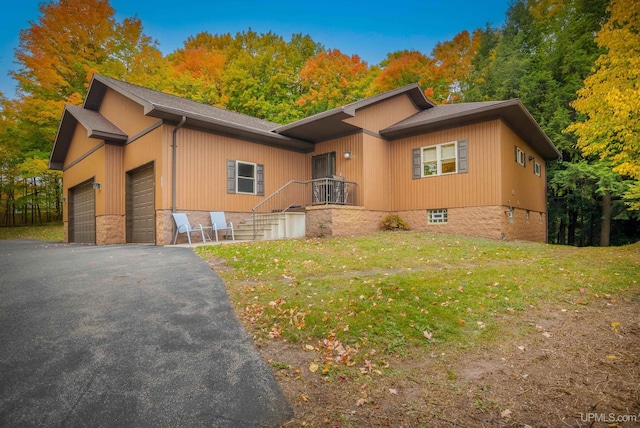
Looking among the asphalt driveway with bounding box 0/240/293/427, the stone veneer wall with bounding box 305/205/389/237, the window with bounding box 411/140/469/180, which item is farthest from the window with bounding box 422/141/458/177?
the asphalt driveway with bounding box 0/240/293/427

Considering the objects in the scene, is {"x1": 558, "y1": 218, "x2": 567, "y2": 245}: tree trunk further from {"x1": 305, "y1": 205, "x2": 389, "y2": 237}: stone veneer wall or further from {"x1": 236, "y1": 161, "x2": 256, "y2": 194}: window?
{"x1": 236, "y1": 161, "x2": 256, "y2": 194}: window

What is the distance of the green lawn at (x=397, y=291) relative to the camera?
3.78 meters

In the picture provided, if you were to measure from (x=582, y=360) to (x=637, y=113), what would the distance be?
356 inches

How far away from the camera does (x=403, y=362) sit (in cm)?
334

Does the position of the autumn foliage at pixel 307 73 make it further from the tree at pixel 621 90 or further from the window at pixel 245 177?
the window at pixel 245 177

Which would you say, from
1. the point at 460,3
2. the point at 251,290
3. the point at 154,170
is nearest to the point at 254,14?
the point at 460,3

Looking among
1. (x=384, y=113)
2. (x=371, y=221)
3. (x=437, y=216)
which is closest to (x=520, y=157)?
(x=437, y=216)

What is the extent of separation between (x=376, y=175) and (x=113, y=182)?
9487mm

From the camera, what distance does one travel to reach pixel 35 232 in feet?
73.5

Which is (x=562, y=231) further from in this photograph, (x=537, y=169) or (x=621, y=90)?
(x=621, y=90)

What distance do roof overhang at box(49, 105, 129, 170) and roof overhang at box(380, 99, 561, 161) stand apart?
31.4 feet

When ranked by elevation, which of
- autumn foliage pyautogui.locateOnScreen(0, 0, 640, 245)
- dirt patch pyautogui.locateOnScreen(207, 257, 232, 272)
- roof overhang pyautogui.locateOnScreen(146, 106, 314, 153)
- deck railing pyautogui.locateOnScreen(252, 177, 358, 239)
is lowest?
dirt patch pyautogui.locateOnScreen(207, 257, 232, 272)

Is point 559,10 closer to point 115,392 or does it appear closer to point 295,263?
point 295,263

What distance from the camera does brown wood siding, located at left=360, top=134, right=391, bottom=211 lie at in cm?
1248
